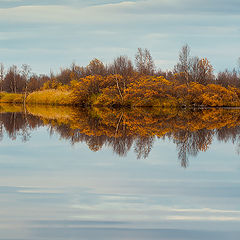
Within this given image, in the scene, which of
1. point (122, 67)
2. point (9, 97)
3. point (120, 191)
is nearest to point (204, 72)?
point (122, 67)

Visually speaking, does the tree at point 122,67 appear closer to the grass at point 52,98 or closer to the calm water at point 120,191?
the grass at point 52,98

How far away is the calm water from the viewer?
494 cm

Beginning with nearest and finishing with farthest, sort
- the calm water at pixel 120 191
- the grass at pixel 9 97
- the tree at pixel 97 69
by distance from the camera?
1. the calm water at pixel 120 191
2. the tree at pixel 97 69
3. the grass at pixel 9 97

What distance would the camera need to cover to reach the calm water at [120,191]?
16.2 ft

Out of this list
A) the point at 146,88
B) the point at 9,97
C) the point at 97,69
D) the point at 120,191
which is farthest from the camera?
the point at 9,97

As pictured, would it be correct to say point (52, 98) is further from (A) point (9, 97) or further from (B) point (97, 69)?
(A) point (9, 97)

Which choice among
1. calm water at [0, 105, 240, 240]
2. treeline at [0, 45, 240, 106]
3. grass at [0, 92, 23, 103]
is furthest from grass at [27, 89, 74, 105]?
calm water at [0, 105, 240, 240]

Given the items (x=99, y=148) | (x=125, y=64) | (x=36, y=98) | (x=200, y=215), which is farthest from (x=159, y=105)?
(x=200, y=215)

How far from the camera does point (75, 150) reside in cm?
1189

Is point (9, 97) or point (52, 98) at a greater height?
point (9, 97)

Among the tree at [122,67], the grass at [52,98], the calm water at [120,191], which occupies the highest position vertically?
the tree at [122,67]

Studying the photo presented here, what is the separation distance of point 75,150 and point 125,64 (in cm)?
3964

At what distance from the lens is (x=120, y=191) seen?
6.79 metres

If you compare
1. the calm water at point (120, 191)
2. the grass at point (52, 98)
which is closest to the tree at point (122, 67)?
the grass at point (52, 98)
